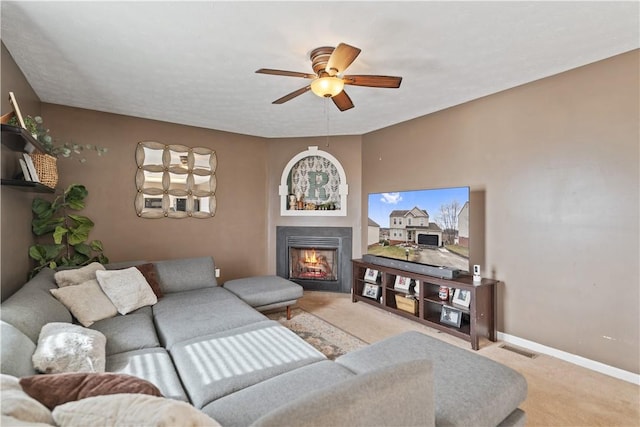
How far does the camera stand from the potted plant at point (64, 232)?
3037 millimetres

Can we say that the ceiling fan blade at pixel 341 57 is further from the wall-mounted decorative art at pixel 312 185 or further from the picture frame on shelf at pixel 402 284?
the wall-mounted decorative art at pixel 312 185

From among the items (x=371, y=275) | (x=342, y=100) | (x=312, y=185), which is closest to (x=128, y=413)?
(x=342, y=100)

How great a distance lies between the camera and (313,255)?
200 inches

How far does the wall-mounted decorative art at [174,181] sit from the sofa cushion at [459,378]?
11.4 feet

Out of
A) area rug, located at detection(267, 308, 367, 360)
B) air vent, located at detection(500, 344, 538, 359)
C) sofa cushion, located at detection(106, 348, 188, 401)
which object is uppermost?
sofa cushion, located at detection(106, 348, 188, 401)

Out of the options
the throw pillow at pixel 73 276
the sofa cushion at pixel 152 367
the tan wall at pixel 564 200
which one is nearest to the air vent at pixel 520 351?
the tan wall at pixel 564 200

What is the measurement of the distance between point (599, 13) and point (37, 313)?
161 inches

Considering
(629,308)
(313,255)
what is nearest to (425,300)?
(629,308)

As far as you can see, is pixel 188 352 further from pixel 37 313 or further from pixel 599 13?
pixel 599 13

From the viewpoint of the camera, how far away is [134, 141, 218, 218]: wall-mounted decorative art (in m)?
4.07

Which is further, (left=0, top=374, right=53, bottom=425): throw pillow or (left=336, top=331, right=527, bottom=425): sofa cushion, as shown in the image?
(left=336, top=331, right=527, bottom=425): sofa cushion

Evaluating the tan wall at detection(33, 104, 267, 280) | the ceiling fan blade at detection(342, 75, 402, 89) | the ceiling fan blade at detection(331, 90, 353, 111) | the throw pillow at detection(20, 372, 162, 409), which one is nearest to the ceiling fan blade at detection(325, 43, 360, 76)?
the ceiling fan blade at detection(342, 75, 402, 89)

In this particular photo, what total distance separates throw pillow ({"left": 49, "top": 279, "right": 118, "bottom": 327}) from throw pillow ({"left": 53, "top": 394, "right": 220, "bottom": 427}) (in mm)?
1824

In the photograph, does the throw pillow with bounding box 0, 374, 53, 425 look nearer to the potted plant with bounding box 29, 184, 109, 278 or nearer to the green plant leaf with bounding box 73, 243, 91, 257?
the potted plant with bounding box 29, 184, 109, 278
